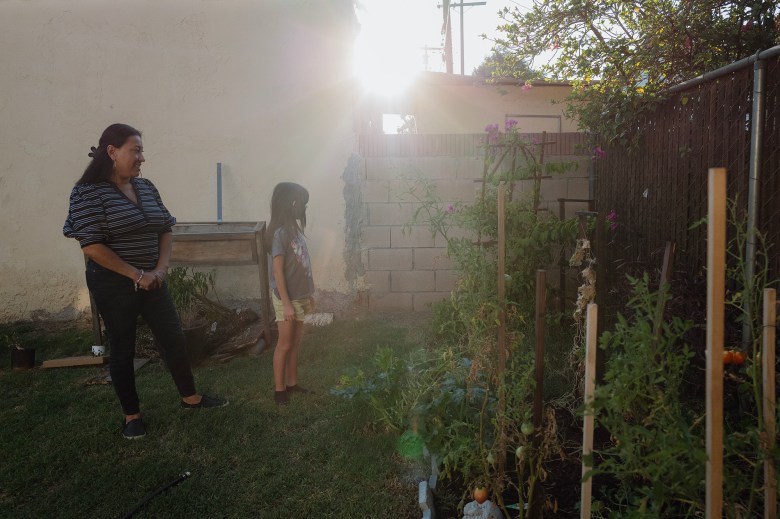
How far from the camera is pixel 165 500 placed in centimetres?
237

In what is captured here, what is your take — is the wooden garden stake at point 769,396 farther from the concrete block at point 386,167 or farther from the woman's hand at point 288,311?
the concrete block at point 386,167

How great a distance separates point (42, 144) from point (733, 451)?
20.4ft

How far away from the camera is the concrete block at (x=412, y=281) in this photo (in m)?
5.30

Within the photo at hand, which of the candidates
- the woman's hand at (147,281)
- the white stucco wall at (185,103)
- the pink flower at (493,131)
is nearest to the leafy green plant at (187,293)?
the white stucco wall at (185,103)

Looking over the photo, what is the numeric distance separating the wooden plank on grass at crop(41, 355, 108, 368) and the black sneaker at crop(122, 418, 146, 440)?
160 cm

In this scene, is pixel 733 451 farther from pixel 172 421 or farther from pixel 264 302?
pixel 264 302

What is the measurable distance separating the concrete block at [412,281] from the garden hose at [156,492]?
3040 mm

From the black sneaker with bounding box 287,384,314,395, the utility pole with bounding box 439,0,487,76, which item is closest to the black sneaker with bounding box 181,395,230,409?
the black sneaker with bounding box 287,384,314,395

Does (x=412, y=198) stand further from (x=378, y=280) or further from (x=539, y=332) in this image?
(x=539, y=332)

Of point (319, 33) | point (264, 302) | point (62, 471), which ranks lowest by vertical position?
point (62, 471)

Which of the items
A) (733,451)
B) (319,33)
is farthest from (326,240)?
(733,451)

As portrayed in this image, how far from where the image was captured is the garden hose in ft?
7.45

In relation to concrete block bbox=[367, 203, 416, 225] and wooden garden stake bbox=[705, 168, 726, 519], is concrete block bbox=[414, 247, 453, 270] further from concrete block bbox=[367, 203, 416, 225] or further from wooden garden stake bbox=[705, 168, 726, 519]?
wooden garden stake bbox=[705, 168, 726, 519]

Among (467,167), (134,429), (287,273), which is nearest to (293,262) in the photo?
(287,273)
